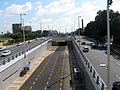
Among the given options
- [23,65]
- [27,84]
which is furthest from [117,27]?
[27,84]

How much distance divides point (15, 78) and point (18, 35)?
65.4 m

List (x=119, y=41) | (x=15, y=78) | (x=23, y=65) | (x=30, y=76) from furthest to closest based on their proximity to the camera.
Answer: (x=119, y=41) < (x=23, y=65) < (x=30, y=76) < (x=15, y=78)

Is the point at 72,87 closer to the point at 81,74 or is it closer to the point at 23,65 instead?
the point at 81,74

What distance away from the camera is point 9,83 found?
24859 mm

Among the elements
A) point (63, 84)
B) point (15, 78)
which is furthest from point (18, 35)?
point (63, 84)

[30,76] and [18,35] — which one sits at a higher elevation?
[18,35]

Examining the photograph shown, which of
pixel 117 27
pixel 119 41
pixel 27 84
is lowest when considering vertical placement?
pixel 27 84

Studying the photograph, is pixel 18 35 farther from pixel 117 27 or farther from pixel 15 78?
pixel 15 78

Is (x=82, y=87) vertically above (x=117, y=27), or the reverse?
(x=117, y=27)

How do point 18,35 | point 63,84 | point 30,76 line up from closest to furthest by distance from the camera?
point 63,84 → point 30,76 → point 18,35

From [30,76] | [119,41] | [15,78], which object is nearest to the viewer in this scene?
[15,78]

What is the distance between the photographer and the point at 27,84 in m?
25.3

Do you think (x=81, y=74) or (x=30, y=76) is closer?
(x=81, y=74)

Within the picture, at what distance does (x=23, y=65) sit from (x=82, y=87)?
15.8 meters
